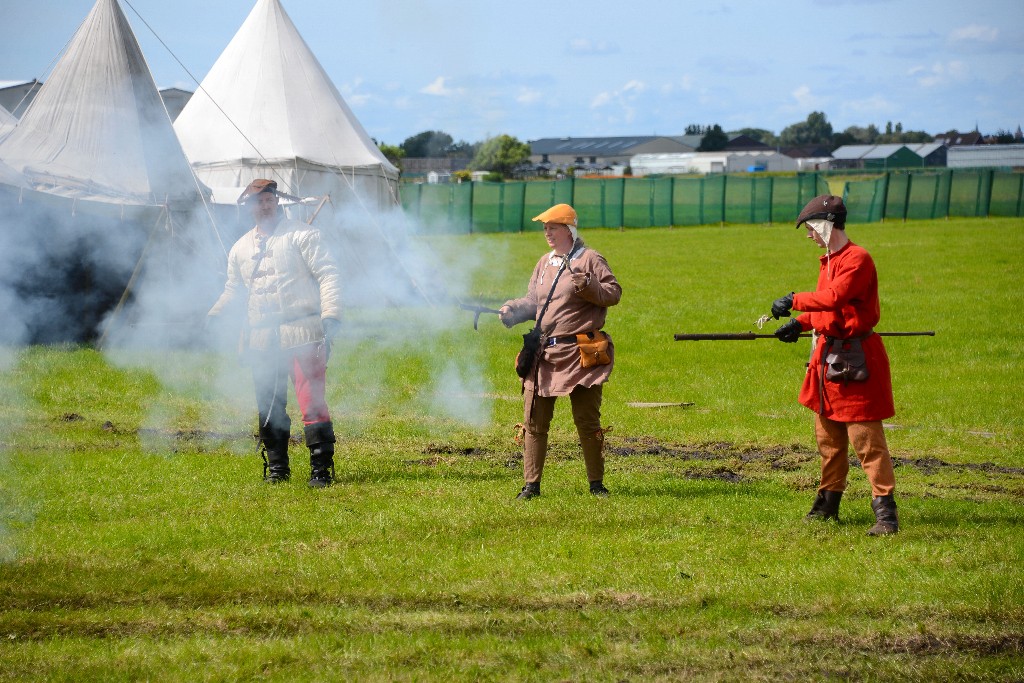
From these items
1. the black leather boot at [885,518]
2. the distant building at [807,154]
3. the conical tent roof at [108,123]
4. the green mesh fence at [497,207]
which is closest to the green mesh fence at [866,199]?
the green mesh fence at [497,207]

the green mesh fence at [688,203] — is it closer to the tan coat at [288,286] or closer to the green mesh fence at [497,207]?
the green mesh fence at [497,207]

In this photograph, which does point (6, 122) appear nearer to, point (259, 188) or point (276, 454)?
point (259, 188)

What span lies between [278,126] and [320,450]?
39.9ft

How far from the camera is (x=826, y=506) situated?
21.5ft

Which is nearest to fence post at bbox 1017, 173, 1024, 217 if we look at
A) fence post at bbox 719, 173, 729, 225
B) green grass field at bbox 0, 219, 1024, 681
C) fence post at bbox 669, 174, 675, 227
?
fence post at bbox 719, 173, 729, 225

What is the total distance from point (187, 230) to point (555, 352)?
8841mm

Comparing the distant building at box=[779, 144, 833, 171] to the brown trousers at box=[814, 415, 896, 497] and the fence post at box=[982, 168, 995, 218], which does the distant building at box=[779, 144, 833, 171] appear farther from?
the brown trousers at box=[814, 415, 896, 497]

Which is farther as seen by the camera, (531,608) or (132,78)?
(132,78)

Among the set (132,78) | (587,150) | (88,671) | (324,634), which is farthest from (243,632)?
(587,150)

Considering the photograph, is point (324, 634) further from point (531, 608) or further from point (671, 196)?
point (671, 196)

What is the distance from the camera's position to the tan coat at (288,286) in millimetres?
7309

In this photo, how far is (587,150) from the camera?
92.3 metres

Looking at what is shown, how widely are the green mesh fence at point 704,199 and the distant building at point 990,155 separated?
4.10 m

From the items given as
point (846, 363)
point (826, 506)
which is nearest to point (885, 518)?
point (826, 506)
